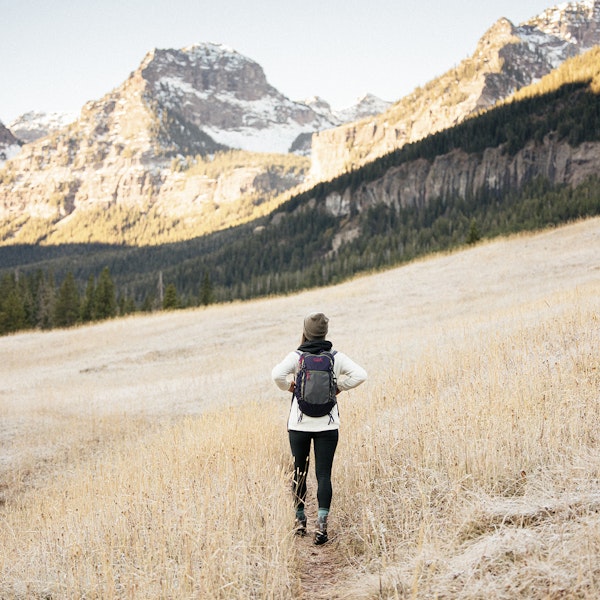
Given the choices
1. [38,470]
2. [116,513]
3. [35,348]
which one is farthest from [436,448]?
[35,348]

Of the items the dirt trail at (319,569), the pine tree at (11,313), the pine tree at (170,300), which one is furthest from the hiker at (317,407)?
the pine tree at (11,313)

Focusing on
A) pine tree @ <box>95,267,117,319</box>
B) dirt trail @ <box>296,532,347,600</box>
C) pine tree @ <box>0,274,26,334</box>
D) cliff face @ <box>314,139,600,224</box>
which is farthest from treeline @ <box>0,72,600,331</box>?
dirt trail @ <box>296,532,347,600</box>

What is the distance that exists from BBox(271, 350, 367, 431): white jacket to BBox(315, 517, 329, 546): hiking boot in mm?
907

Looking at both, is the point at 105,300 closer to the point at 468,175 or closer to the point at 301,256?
the point at 301,256

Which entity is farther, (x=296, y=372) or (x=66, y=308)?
(x=66, y=308)

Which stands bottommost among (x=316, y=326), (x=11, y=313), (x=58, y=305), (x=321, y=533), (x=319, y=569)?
(x=11, y=313)

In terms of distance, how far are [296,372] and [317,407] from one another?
432 millimetres

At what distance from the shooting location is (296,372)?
16.8 ft

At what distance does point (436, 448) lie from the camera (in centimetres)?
525

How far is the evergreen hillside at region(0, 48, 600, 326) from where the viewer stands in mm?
72500

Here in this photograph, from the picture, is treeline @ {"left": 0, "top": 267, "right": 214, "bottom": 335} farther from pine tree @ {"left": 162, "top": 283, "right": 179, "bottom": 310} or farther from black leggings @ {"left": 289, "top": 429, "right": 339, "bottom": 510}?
black leggings @ {"left": 289, "top": 429, "right": 339, "bottom": 510}

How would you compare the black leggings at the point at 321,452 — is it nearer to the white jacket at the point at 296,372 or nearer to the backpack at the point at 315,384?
the white jacket at the point at 296,372

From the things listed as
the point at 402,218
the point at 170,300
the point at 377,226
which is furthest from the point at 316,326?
the point at 377,226

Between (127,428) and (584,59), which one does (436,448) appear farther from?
(584,59)
